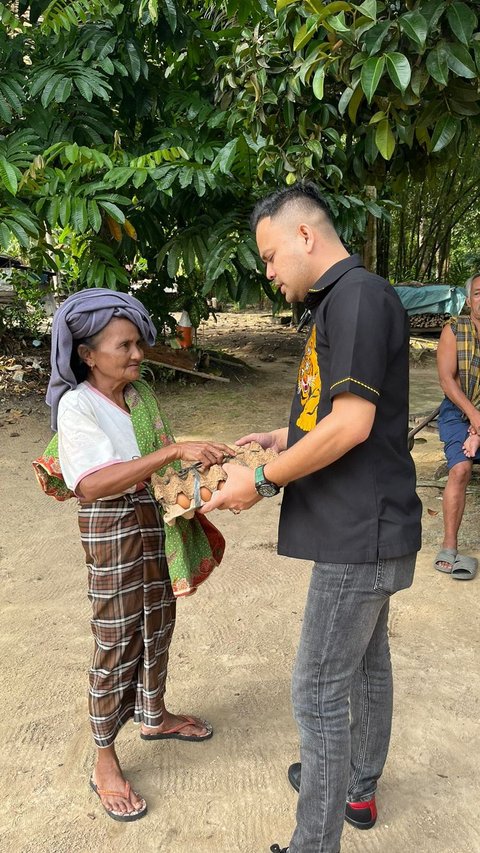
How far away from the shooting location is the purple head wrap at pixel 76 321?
187 cm

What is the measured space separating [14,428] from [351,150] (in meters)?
4.01

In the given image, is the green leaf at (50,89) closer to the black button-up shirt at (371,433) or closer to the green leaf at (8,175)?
the green leaf at (8,175)

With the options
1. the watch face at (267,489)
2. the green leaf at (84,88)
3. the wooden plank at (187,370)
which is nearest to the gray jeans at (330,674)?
the watch face at (267,489)

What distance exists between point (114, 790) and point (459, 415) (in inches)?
106

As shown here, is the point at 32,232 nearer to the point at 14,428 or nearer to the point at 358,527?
the point at 14,428

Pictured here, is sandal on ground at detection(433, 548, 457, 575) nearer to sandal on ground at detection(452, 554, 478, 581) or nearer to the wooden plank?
sandal on ground at detection(452, 554, 478, 581)

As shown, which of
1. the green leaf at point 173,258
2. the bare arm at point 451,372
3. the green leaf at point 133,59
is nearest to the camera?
the bare arm at point 451,372

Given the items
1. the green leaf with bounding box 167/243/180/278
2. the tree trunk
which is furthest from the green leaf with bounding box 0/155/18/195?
the tree trunk

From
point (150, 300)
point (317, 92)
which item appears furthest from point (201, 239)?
point (317, 92)

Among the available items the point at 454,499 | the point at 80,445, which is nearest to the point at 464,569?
the point at 454,499

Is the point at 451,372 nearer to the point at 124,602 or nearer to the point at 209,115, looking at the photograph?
the point at 124,602

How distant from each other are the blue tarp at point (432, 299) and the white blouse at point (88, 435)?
862 cm

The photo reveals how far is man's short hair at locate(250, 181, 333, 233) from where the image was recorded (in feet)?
5.29

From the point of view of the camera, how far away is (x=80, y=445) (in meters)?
1.83
